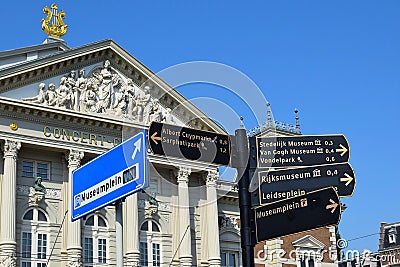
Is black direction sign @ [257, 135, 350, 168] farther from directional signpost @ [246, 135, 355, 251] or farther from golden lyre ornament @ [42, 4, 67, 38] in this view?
golden lyre ornament @ [42, 4, 67, 38]

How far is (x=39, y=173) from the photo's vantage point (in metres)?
35.6

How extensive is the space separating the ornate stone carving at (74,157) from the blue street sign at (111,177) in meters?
23.0

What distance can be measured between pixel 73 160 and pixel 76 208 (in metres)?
23.3

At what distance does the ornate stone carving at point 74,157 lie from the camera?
1387 inches

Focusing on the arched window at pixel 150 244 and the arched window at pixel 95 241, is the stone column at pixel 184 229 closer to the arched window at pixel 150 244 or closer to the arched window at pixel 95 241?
the arched window at pixel 150 244

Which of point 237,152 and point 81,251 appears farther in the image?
point 81,251

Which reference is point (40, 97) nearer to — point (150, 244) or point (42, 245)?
point (42, 245)

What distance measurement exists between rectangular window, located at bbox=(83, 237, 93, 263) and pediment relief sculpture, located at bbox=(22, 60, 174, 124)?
6820mm

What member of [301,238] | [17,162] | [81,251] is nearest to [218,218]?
[301,238]

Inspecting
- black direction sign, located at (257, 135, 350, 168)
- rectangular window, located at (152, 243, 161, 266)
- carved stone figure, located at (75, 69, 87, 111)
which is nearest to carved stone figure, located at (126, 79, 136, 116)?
carved stone figure, located at (75, 69, 87, 111)

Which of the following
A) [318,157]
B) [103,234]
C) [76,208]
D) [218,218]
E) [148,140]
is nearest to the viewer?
[148,140]

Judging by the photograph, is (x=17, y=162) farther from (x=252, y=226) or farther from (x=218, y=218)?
(x=252, y=226)

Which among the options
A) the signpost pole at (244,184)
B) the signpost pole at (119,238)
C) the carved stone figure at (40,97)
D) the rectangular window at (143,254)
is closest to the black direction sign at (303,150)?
the signpost pole at (244,184)

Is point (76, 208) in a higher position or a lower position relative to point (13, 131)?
lower
